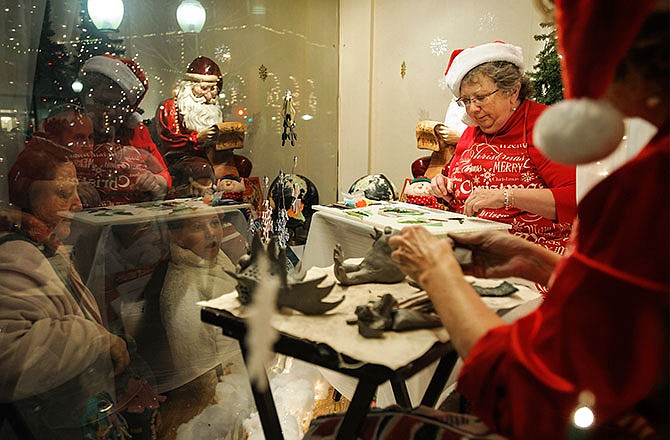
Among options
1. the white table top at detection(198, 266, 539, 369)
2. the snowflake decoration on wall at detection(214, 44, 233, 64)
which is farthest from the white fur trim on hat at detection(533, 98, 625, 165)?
the snowflake decoration on wall at detection(214, 44, 233, 64)

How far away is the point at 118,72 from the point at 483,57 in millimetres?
1409

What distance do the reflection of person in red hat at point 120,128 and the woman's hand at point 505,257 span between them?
131 cm

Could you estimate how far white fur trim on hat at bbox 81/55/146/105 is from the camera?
1.76 m

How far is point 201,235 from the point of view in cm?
193

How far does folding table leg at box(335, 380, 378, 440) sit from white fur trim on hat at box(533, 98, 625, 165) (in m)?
0.43

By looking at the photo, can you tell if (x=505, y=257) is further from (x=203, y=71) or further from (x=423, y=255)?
(x=203, y=71)

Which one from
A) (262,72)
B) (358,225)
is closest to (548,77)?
(358,225)

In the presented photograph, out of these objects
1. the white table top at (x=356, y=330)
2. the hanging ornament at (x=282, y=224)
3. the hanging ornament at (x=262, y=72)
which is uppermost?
the hanging ornament at (x=262, y=72)

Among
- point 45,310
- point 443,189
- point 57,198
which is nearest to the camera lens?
point 45,310

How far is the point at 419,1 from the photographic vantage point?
3062 millimetres

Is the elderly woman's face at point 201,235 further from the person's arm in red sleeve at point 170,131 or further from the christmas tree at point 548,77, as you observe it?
the christmas tree at point 548,77

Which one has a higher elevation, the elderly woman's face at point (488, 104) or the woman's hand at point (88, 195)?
the elderly woman's face at point (488, 104)

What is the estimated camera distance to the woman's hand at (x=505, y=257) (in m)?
0.94

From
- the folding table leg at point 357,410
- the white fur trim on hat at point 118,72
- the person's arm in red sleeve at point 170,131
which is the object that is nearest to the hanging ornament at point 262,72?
the person's arm in red sleeve at point 170,131
